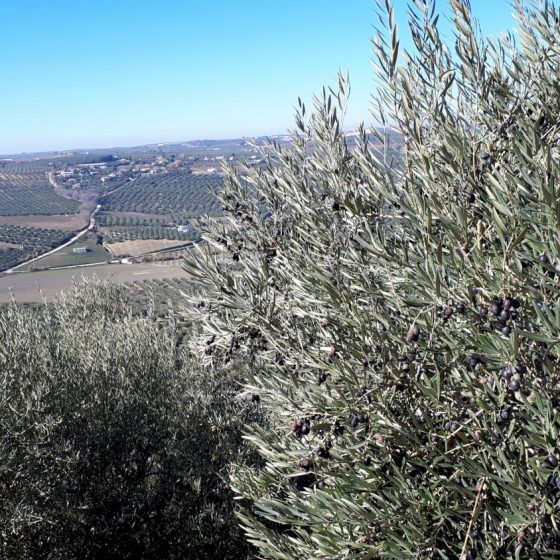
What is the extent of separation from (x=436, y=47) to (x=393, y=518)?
2.98m

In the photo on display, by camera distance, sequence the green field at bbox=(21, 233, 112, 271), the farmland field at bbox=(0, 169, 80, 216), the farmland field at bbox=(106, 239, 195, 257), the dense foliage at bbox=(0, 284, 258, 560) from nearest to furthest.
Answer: the dense foliage at bbox=(0, 284, 258, 560)
the green field at bbox=(21, 233, 112, 271)
the farmland field at bbox=(106, 239, 195, 257)
the farmland field at bbox=(0, 169, 80, 216)

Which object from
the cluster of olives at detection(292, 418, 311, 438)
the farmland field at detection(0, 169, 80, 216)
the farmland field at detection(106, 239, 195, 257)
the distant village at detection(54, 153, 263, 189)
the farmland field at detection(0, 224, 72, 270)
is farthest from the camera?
the distant village at detection(54, 153, 263, 189)

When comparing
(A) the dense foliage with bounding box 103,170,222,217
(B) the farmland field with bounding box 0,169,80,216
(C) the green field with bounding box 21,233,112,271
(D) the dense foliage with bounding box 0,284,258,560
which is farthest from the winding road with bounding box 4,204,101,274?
(D) the dense foliage with bounding box 0,284,258,560

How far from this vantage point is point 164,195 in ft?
347

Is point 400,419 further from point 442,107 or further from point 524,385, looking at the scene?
point 442,107

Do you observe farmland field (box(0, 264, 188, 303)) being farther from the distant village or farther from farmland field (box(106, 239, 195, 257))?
the distant village

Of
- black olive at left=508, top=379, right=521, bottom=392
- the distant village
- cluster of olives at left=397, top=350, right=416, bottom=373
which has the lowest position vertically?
cluster of olives at left=397, top=350, right=416, bottom=373

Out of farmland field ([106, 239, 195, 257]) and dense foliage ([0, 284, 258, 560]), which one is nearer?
dense foliage ([0, 284, 258, 560])

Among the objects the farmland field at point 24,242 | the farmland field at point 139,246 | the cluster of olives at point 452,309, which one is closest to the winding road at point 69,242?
the farmland field at point 24,242

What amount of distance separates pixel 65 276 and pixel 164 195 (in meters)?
55.6

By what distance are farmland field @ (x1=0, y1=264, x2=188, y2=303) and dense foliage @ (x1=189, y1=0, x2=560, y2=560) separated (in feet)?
134

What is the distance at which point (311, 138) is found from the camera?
481 cm

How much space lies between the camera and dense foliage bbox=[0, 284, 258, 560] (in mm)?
7004

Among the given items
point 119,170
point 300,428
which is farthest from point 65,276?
point 119,170
